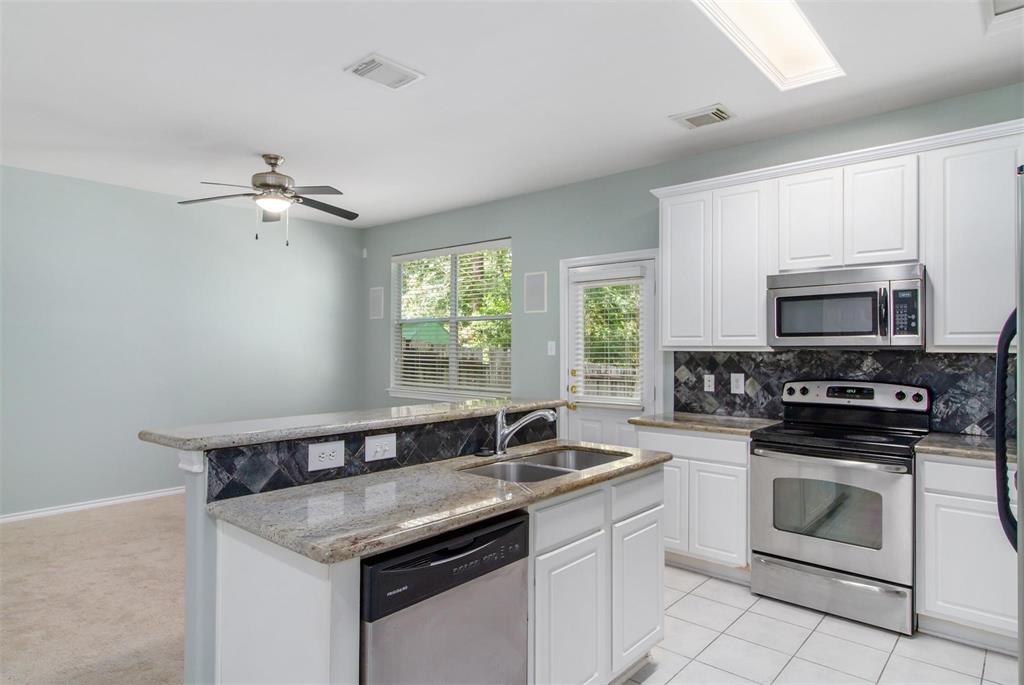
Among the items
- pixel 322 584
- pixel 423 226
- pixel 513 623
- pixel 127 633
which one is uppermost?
pixel 423 226

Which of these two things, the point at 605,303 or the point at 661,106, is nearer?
the point at 661,106

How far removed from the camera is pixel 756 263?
3.52 metres

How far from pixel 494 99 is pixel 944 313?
8.52ft

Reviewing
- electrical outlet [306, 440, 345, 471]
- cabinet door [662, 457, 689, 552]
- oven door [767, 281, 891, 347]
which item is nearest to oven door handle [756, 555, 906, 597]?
cabinet door [662, 457, 689, 552]

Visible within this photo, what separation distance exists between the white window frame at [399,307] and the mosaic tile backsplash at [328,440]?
2.93 metres

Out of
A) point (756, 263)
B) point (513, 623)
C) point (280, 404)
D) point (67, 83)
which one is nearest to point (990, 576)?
point (756, 263)

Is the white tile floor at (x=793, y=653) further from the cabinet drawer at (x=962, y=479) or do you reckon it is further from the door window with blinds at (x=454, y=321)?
the door window with blinds at (x=454, y=321)

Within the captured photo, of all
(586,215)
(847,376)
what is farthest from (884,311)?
(586,215)

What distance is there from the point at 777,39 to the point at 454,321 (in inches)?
153

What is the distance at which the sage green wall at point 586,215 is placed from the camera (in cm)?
328

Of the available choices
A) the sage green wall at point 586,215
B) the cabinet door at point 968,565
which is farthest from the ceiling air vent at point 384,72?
the cabinet door at point 968,565

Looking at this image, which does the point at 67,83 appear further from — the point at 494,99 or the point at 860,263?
the point at 860,263

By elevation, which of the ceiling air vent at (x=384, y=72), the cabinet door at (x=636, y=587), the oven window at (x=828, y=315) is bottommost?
the cabinet door at (x=636, y=587)

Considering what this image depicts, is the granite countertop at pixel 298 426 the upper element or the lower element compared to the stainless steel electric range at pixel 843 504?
upper
